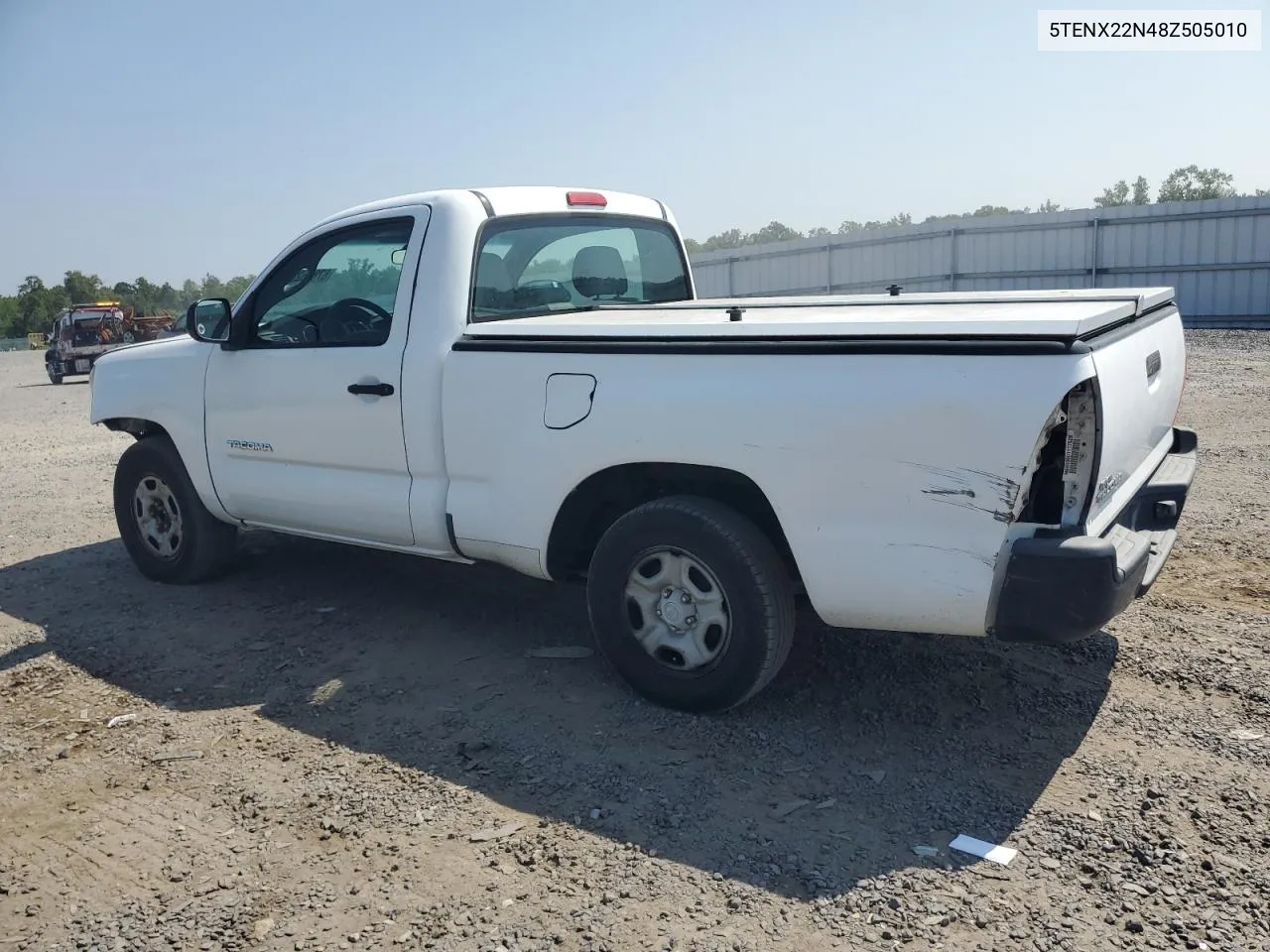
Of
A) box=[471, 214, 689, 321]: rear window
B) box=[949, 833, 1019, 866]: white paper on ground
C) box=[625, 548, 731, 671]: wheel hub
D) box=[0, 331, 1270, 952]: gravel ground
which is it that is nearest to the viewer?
box=[0, 331, 1270, 952]: gravel ground

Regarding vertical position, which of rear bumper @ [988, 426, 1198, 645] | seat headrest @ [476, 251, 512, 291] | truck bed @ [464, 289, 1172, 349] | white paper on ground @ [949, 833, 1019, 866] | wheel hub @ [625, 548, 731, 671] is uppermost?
seat headrest @ [476, 251, 512, 291]

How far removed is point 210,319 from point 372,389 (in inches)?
56.2

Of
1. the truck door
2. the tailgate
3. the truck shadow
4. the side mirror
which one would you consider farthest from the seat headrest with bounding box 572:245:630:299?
the tailgate

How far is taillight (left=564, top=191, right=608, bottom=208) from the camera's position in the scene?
5449 millimetres

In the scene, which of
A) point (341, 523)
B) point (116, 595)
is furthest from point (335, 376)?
point (116, 595)

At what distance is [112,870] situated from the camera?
3344 millimetres

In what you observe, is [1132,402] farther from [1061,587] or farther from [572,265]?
[572,265]

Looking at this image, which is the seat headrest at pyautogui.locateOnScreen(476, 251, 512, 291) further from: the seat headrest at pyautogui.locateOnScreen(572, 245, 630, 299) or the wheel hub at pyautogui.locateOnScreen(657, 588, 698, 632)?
the wheel hub at pyautogui.locateOnScreen(657, 588, 698, 632)

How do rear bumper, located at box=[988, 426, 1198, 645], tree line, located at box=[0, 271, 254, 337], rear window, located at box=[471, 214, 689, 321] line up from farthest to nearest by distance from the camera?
1. tree line, located at box=[0, 271, 254, 337]
2. rear window, located at box=[471, 214, 689, 321]
3. rear bumper, located at box=[988, 426, 1198, 645]

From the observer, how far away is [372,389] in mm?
4801

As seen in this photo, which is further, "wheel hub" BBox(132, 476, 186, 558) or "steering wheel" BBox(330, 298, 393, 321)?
"wheel hub" BBox(132, 476, 186, 558)

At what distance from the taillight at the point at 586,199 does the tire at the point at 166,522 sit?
2.62 m

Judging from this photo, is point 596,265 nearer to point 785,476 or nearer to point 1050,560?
point 785,476

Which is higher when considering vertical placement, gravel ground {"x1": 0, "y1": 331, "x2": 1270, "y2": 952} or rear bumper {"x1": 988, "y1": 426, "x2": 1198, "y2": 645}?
rear bumper {"x1": 988, "y1": 426, "x2": 1198, "y2": 645}
